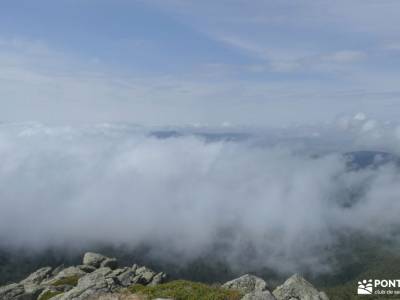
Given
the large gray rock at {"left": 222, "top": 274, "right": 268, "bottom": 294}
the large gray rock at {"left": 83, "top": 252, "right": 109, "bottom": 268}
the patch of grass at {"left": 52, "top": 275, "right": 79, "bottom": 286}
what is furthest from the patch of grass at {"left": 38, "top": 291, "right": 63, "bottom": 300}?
the large gray rock at {"left": 83, "top": 252, "right": 109, "bottom": 268}

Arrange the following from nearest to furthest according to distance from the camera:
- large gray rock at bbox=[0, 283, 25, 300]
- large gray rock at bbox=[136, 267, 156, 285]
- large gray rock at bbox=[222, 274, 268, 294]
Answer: large gray rock at bbox=[222, 274, 268, 294]
large gray rock at bbox=[0, 283, 25, 300]
large gray rock at bbox=[136, 267, 156, 285]

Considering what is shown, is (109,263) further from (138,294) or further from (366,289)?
(138,294)

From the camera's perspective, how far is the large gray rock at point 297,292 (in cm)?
5409

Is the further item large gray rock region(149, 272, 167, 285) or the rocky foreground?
large gray rock region(149, 272, 167, 285)

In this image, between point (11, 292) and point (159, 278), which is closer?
point (11, 292)

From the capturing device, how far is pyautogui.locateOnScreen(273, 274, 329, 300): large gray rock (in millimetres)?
54094

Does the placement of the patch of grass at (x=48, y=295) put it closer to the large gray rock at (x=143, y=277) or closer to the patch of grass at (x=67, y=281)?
the patch of grass at (x=67, y=281)

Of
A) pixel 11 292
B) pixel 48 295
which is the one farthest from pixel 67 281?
pixel 48 295

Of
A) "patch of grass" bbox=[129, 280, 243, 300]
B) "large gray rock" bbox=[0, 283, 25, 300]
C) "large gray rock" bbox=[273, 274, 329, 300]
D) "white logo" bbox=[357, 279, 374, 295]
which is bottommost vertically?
"large gray rock" bbox=[0, 283, 25, 300]

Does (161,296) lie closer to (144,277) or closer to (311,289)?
(311,289)

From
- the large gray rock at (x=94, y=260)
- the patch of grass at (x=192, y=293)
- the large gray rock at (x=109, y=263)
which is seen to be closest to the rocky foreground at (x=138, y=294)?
the patch of grass at (x=192, y=293)

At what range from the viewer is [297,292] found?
54.8 meters

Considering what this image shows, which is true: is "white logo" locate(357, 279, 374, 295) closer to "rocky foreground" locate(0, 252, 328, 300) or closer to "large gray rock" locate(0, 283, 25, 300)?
"rocky foreground" locate(0, 252, 328, 300)

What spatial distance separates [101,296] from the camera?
152 feet
